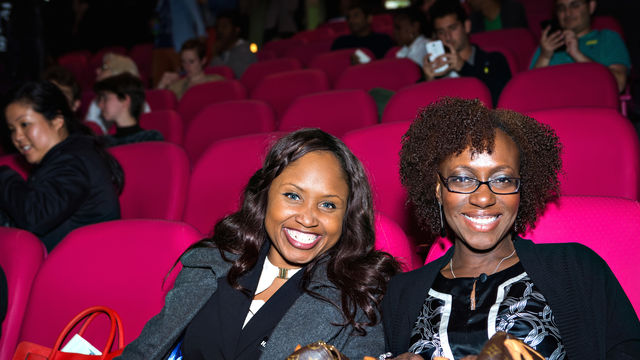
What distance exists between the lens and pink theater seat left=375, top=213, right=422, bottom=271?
1715 mm

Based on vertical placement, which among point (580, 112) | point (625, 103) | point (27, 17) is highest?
point (27, 17)

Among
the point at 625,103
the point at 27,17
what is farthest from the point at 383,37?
the point at 27,17

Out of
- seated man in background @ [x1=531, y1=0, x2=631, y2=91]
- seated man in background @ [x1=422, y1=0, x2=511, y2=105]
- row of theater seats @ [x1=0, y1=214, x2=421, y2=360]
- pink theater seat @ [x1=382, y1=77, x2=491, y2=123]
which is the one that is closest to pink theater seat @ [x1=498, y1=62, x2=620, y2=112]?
pink theater seat @ [x1=382, y1=77, x2=491, y2=123]

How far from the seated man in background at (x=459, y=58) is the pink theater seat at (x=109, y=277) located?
2.20 m

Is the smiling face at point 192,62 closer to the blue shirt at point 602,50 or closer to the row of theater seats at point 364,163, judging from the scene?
the row of theater seats at point 364,163

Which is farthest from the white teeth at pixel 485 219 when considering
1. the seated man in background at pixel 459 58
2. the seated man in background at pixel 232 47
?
the seated man in background at pixel 232 47

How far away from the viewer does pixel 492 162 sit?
4.71 ft

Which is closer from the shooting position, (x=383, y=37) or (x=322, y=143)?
(x=322, y=143)

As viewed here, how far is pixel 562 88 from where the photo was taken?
2.66 meters

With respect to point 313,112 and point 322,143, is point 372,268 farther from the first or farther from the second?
point 313,112

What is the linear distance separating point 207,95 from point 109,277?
9.92ft

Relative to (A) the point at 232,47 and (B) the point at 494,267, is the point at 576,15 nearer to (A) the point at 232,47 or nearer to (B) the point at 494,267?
(B) the point at 494,267

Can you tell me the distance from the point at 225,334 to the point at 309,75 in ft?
10.2

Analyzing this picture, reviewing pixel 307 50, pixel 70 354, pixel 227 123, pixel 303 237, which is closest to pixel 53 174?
pixel 70 354
